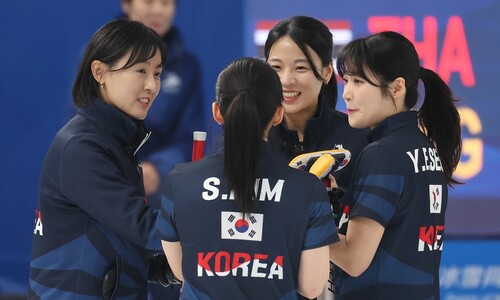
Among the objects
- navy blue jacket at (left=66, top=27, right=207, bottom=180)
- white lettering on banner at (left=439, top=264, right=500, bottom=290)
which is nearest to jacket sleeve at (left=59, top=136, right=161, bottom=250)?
navy blue jacket at (left=66, top=27, right=207, bottom=180)

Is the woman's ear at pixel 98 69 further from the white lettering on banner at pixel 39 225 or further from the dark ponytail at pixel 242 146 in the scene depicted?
the dark ponytail at pixel 242 146

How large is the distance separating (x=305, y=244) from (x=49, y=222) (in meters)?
0.66

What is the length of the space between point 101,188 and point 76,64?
2260 millimetres

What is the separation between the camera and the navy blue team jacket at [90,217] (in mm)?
1967

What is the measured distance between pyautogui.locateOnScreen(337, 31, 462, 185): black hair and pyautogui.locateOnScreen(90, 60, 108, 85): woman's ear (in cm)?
61

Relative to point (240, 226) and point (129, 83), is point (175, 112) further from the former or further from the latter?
point (240, 226)

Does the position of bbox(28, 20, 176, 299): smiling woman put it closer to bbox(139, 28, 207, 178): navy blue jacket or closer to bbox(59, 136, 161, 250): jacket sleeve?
bbox(59, 136, 161, 250): jacket sleeve

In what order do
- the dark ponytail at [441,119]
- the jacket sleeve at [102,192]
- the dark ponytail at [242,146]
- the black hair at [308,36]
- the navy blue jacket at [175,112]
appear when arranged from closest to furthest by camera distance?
the dark ponytail at [242,146] → the jacket sleeve at [102,192] → the dark ponytail at [441,119] → the black hair at [308,36] → the navy blue jacket at [175,112]

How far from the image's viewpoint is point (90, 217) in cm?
203

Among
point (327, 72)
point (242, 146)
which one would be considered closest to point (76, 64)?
point (327, 72)

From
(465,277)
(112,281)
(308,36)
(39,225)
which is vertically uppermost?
(308,36)

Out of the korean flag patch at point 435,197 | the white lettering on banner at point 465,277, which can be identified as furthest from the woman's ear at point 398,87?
the white lettering on banner at point 465,277

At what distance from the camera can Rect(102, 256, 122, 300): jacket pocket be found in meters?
2.01

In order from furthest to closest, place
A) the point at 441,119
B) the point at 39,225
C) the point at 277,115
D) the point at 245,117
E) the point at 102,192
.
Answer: the point at 441,119
the point at 39,225
the point at 102,192
the point at 277,115
the point at 245,117
